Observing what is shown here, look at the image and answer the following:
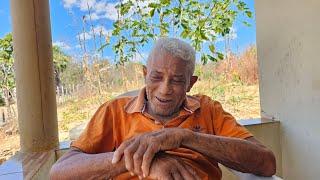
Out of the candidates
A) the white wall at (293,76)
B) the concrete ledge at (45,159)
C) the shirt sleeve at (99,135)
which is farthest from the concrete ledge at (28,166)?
the white wall at (293,76)

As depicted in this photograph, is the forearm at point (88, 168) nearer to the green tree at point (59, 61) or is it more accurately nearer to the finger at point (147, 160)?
the finger at point (147, 160)

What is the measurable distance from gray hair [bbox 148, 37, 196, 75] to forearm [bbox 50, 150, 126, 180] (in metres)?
0.47

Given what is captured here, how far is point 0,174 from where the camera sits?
5.29ft

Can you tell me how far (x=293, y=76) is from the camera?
2.31 meters

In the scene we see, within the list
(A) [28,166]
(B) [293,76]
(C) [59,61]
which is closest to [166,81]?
(A) [28,166]

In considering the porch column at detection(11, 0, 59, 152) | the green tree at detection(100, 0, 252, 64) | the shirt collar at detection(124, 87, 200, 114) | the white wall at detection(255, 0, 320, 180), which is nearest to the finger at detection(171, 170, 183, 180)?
the shirt collar at detection(124, 87, 200, 114)

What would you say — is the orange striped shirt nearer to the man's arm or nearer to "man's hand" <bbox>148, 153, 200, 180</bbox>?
the man's arm

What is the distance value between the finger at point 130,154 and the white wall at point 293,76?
4.48 ft

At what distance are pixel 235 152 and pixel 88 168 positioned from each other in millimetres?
550

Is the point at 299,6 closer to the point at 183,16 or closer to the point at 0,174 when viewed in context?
the point at 183,16

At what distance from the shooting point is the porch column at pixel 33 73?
2080 millimetres

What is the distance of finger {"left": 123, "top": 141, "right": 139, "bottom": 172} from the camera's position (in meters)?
1.21

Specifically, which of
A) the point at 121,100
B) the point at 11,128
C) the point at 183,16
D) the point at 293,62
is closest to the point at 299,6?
the point at 293,62

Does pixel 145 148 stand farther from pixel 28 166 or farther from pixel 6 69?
pixel 6 69
